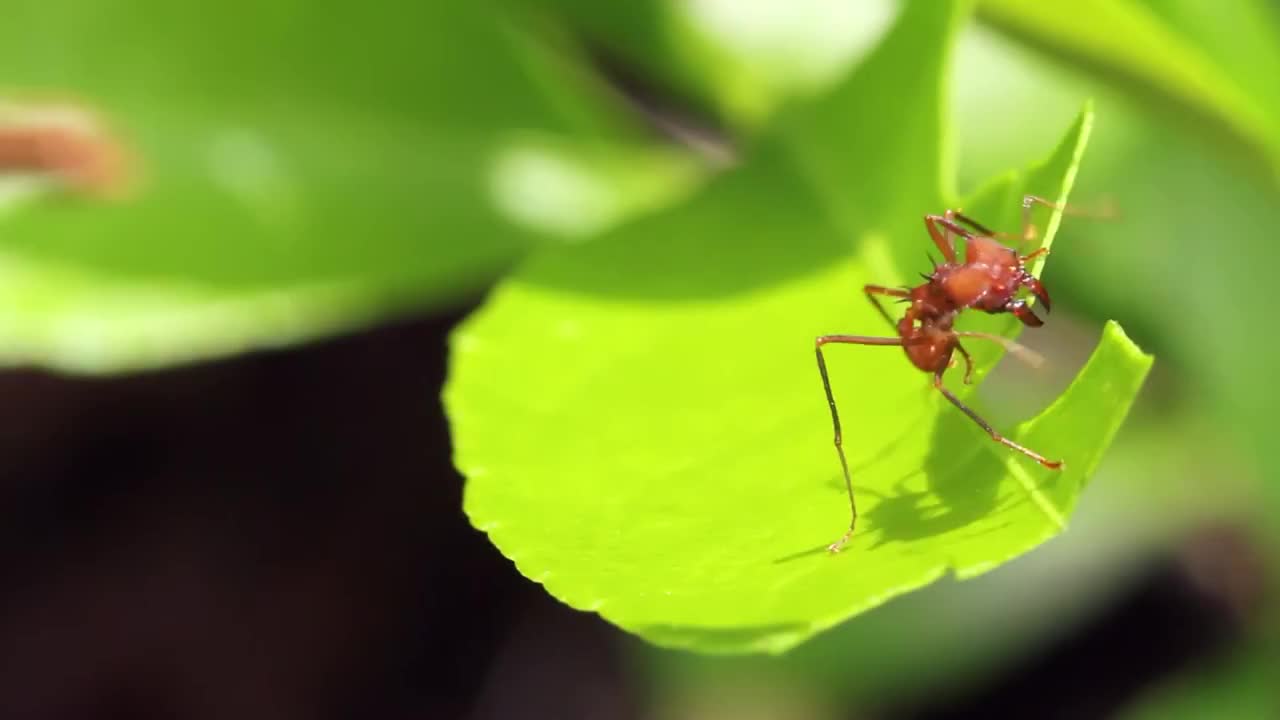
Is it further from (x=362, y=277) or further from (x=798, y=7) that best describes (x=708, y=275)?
(x=798, y=7)

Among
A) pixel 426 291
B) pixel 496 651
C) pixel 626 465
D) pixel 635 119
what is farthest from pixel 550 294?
pixel 496 651

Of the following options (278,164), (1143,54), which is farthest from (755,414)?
(278,164)

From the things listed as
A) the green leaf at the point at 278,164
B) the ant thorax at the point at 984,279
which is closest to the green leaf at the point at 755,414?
the ant thorax at the point at 984,279

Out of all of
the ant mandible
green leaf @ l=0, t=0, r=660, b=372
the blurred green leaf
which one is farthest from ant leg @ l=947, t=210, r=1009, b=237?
the blurred green leaf

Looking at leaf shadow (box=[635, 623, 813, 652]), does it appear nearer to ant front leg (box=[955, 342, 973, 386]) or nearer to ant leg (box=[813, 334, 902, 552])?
ant leg (box=[813, 334, 902, 552])

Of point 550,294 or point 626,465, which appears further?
point 550,294

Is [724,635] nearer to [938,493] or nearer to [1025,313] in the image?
[938,493]

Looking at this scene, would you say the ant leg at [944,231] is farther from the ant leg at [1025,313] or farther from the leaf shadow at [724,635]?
the leaf shadow at [724,635]
